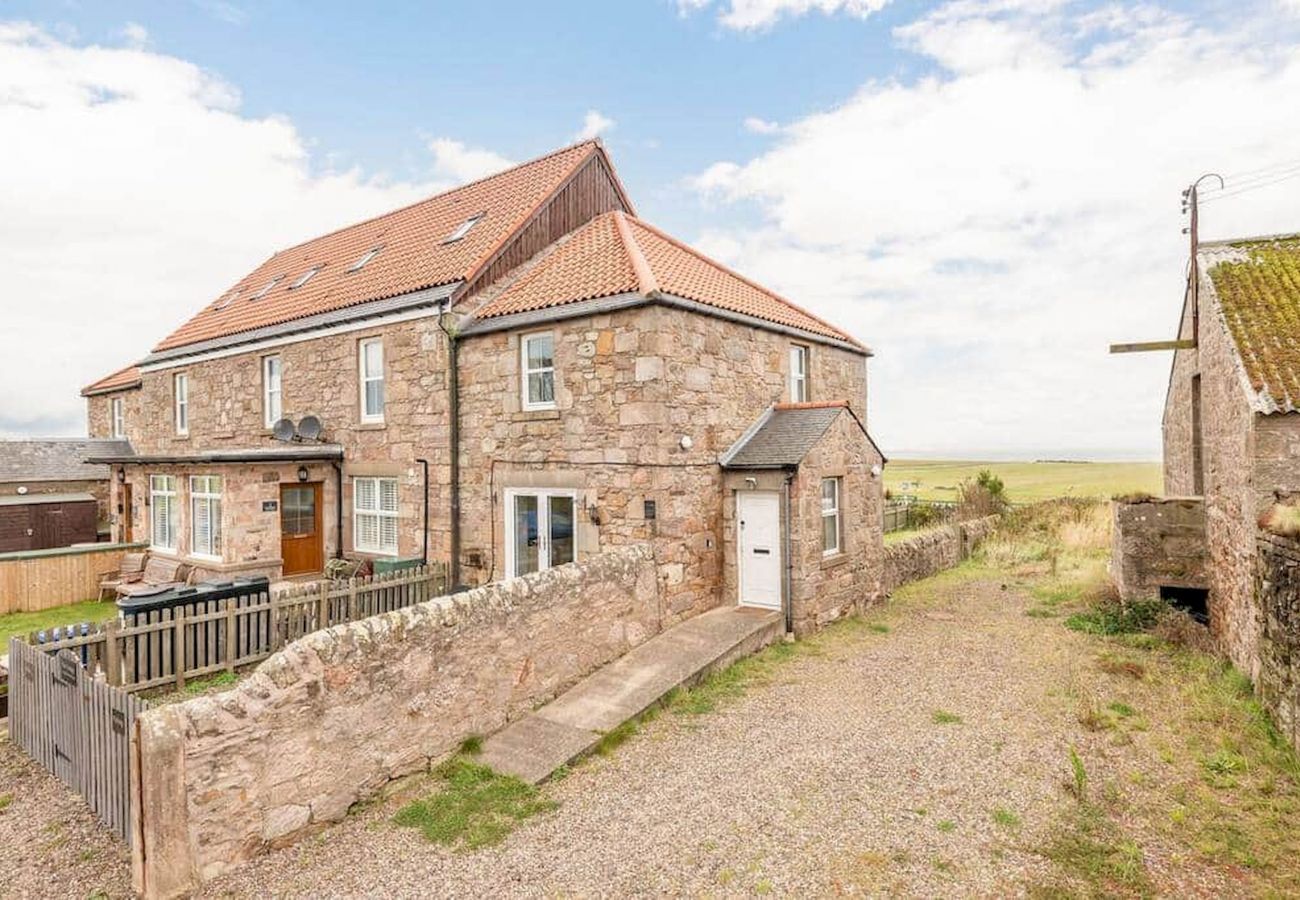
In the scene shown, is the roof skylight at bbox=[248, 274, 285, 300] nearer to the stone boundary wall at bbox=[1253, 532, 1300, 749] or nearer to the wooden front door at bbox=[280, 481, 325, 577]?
the wooden front door at bbox=[280, 481, 325, 577]

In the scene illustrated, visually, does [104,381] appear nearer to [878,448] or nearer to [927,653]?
[878,448]

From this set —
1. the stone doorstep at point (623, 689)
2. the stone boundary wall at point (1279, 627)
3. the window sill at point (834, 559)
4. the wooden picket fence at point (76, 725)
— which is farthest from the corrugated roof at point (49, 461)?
the stone boundary wall at point (1279, 627)

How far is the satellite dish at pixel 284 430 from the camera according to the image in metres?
15.5

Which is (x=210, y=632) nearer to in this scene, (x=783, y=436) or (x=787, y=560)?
(x=787, y=560)

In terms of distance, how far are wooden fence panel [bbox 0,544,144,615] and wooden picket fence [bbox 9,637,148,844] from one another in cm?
913

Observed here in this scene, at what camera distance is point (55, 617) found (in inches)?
565

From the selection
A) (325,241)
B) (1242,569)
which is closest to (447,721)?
(1242,569)

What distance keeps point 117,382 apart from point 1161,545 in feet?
115

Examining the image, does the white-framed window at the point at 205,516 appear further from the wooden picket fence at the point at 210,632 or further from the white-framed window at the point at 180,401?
the white-framed window at the point at 180,401

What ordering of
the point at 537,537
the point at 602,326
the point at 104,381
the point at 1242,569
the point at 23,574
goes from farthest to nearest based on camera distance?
1. the point at 104,381
2. the point at 23,574
3. the point at 537,537
4. the point at 602,326
5. the point at 1242,569

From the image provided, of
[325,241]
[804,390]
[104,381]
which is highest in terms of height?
[325,241]

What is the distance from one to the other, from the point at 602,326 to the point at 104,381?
29.2m

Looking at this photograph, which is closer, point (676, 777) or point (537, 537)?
point (676, 777)

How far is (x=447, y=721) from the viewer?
7008 millimetres
